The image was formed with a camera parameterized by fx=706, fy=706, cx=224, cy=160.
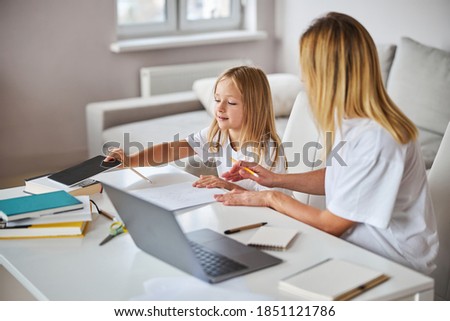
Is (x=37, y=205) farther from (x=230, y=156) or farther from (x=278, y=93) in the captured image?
(x=278, y=93)

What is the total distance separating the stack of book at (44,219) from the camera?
5.70 ft

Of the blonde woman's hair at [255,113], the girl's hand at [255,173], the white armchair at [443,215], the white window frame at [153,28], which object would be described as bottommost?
the white armchair at [443,215]

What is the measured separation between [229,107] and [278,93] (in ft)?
5.37

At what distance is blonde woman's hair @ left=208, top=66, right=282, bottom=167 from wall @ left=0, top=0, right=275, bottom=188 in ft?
6.70

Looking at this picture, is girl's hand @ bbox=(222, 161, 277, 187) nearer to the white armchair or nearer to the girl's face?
the girl's face

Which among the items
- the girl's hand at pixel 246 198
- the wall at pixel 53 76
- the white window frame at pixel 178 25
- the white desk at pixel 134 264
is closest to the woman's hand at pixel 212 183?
the girl's hand at pixel 246 198

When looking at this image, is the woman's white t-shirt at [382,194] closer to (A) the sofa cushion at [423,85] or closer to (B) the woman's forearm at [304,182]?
(B) the woman's forearm at [304,182]

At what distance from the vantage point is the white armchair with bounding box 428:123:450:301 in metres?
2.04

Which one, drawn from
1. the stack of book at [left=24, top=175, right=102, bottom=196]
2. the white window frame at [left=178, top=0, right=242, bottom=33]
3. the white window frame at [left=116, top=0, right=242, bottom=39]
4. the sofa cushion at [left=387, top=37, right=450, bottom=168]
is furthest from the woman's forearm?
the white window frame at [left=178, top=0, right=242, bottom=33]

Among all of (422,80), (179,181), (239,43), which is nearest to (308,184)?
(179,181)

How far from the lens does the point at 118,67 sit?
4340 millimetres

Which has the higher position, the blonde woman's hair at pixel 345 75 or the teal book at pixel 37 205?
the blonde woman's hair at pixel 345 75

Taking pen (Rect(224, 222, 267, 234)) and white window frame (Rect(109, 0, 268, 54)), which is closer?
pen (Rect(224, 222, 267, 234))

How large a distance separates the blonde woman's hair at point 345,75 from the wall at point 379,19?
192 cm
